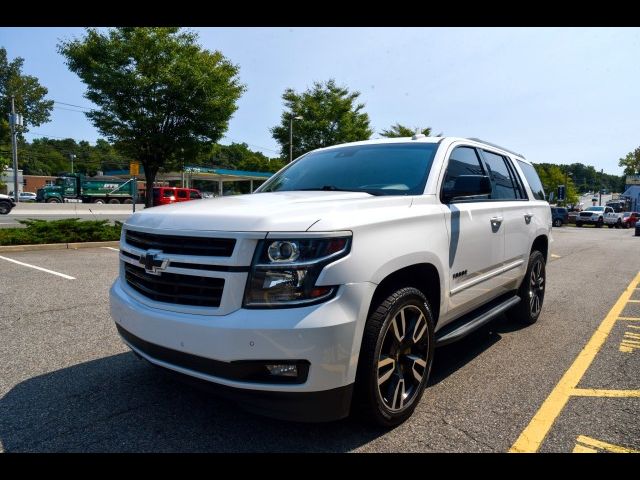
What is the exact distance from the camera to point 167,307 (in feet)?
8.03

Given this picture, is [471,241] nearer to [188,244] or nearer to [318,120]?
[188,244]

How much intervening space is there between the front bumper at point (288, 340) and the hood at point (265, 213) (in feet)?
1.37

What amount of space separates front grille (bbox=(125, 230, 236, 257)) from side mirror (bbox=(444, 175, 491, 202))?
5.83ft

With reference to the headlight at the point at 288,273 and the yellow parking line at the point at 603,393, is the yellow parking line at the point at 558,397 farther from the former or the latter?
the headlight at the point at 288,273

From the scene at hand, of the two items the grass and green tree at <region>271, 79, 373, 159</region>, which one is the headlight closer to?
the grass

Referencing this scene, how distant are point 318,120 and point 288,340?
93.8ft

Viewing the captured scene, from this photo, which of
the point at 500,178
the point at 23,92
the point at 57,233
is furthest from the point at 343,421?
the point at 23,92

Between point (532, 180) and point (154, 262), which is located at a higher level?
point (532, 180)

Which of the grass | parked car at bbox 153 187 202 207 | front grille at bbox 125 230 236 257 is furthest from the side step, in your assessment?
parked car at bbox 153 187 202 207

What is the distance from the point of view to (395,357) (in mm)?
2682

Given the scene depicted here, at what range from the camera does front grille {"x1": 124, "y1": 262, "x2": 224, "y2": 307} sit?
2303mm
